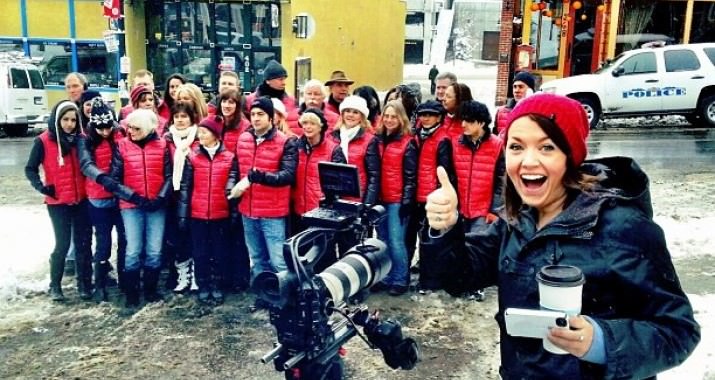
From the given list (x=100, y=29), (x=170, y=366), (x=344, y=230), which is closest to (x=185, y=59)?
(x=100, y=29)

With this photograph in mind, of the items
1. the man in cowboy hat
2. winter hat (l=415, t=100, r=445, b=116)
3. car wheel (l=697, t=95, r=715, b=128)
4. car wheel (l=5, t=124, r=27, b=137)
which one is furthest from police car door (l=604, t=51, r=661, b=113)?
car wheel (l=5, t=124, r=27, b=137)

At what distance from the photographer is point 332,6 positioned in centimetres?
2272

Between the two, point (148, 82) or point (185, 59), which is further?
point (185, 59)

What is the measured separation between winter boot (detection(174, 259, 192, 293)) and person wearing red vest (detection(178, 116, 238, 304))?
0.22 meters

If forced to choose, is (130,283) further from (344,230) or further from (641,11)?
(641,11)

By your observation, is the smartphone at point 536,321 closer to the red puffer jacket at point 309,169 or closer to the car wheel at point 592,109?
the red puffer jacket at point 309,169

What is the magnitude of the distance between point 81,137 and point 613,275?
523 cm

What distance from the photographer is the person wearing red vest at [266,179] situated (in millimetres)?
5891

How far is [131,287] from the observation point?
6082mm

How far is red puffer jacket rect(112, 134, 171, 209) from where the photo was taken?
6000 mm

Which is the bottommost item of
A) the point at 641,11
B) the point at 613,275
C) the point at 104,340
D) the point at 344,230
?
the point at 104,340

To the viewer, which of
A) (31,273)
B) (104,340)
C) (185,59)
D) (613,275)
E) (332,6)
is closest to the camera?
(613,275)

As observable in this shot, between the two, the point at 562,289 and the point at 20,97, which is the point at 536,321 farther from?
the point at 20,97

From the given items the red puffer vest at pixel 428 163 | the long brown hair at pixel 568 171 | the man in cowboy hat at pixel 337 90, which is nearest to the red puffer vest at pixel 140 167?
the red puffer vest at pixel 428 163
